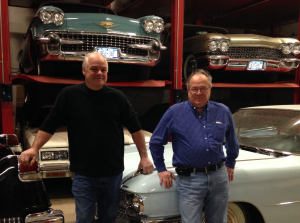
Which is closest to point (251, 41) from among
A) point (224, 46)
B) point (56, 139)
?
point (224, 46)

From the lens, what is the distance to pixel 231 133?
2008 millimetres

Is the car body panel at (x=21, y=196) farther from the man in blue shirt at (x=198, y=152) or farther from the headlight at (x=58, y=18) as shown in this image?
the headlight at (x=58, y=18)

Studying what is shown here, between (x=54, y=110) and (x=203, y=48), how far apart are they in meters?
3.48

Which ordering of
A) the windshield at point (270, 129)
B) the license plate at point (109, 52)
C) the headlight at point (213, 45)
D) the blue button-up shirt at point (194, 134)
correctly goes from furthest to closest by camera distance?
1. the headlight at point (213, 45)
2. the license plate at point (109, 52)
3. the windshield at point (270, 129)
4. the blue button-up shirt at point (194, 134)

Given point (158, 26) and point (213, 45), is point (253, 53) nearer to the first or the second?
point (213, 45)

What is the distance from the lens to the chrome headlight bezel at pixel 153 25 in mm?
3982

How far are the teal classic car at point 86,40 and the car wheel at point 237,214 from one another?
246cm

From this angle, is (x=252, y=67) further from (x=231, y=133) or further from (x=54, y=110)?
(x=54, y=110)

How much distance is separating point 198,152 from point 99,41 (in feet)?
8.21

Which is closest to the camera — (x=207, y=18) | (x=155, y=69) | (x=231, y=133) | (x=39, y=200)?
(x=39, y=200)

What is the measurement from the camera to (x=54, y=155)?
3.46 m

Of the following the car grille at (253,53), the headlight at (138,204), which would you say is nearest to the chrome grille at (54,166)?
the headlight at (138,204)

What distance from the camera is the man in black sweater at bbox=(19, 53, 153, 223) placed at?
1.87 metres

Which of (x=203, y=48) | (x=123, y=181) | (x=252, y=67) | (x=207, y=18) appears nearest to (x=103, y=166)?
(x=123, y=181)
